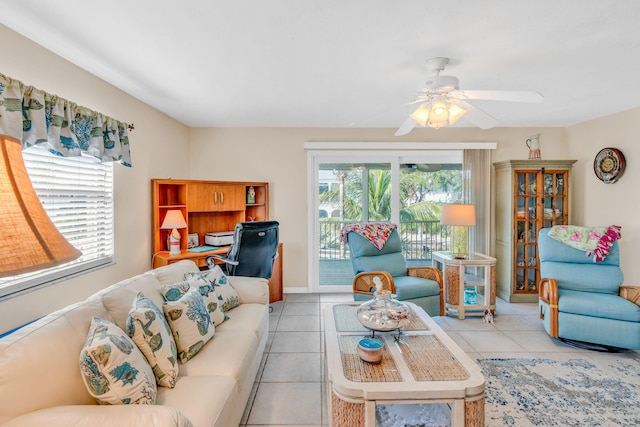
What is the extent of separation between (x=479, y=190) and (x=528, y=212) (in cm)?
65

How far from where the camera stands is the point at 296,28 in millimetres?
1914

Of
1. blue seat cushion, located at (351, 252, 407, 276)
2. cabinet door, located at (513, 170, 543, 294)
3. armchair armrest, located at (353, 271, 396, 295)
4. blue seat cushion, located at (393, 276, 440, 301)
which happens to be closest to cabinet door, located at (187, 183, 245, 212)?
blue seat cushion, located at (351, 252, 407, 276)

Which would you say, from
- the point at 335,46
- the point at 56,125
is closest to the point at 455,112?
the point at 335,46

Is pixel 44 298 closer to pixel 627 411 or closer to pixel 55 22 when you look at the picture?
pixel 55 22

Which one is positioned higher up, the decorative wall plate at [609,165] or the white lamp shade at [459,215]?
the decorative wall plate at [609,165]

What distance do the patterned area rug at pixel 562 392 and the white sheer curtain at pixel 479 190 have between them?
2.02 m

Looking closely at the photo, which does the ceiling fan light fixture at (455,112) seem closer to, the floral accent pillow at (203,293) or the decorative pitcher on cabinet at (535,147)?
the floral accent pillow at (203,293)

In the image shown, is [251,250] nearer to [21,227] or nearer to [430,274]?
[430,274]

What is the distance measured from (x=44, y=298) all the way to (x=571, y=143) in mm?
5956

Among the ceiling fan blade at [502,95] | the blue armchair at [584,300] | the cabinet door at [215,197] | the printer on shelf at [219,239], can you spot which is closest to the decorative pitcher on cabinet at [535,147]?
the blue armchair at [584,300]

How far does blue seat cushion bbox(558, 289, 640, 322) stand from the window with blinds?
390 centimetres

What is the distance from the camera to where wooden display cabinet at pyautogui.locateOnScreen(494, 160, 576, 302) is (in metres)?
4.08

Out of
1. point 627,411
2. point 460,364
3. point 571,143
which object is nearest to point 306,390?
point 460,364

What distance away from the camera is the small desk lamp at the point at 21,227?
0.60 meters
